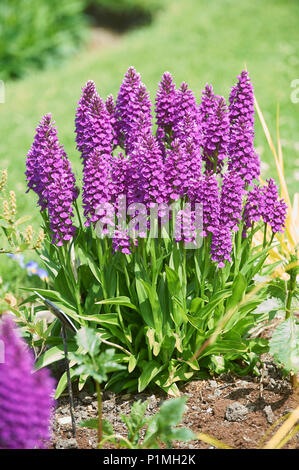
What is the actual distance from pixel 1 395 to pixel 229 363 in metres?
1.25

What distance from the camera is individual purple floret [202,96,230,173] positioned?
2439 mm

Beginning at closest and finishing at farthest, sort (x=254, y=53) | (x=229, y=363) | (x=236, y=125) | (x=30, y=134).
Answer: (x=236, y=125) < (x=229, y=363) < (x=30, y=134) < (x=254, y=53)

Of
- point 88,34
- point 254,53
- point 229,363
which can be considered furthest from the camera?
point 88,34

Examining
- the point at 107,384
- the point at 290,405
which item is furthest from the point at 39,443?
the point at 290,405

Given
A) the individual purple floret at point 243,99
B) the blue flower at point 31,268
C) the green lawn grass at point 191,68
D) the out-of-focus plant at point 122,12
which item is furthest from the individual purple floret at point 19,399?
the out-of-focus plant at point 122,12

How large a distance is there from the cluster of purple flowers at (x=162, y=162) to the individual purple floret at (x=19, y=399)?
68cm

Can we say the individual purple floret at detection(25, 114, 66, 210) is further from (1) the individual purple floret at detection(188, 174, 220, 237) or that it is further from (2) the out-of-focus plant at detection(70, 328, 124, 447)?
(2) the out-of-focus plant at detection(70, 328, 124, 447)

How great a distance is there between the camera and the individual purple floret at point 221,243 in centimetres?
233

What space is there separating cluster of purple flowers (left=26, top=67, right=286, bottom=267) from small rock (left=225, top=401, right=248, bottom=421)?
0.61 m

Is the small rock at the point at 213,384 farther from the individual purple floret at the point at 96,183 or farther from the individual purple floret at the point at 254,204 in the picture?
the individual purple floret at the point at 96,183

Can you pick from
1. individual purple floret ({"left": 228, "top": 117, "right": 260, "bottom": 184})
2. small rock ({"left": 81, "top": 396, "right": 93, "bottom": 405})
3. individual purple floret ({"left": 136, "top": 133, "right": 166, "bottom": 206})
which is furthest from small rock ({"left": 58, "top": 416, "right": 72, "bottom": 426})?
individual purple floret ({"left": 228, "top": 117, "right": 260, "bottom": 184})

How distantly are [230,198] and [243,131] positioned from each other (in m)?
0.31

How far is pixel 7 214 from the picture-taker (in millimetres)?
2318
